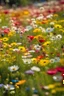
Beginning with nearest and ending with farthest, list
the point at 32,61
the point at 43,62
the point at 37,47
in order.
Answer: the point at 43,62, the point at 32,61, the point at 37,47

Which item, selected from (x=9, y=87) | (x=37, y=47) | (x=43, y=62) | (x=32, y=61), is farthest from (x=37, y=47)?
(x=9, y=87)

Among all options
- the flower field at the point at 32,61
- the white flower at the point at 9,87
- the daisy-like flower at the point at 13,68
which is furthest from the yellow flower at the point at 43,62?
the white flower at the point at 9,87

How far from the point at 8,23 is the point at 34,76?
10.3 ft

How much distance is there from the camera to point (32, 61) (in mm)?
3762

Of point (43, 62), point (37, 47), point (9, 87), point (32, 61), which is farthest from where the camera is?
point (37, 47)

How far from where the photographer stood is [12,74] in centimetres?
357

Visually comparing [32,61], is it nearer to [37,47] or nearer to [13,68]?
[13,68]

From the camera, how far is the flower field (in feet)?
10.2

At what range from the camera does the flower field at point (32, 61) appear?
123 inches

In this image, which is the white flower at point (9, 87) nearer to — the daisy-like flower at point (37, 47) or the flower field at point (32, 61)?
the flower field at point (32, 61)

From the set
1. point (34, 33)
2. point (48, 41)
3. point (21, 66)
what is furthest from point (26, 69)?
point (34, 33)

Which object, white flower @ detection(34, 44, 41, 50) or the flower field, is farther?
white flower @ detection(34, 44, 41, 50)

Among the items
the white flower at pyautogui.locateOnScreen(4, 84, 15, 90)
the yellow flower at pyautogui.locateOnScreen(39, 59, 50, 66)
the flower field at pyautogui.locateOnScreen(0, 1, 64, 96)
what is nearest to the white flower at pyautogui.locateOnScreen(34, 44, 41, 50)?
the flower field at pyautogui.locateOnScreen(0, 1, 64, 96)

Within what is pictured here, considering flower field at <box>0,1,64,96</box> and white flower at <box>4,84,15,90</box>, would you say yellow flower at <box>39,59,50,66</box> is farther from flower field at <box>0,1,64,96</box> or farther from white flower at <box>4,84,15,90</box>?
white flower at <box>4,84,15,90</box>
